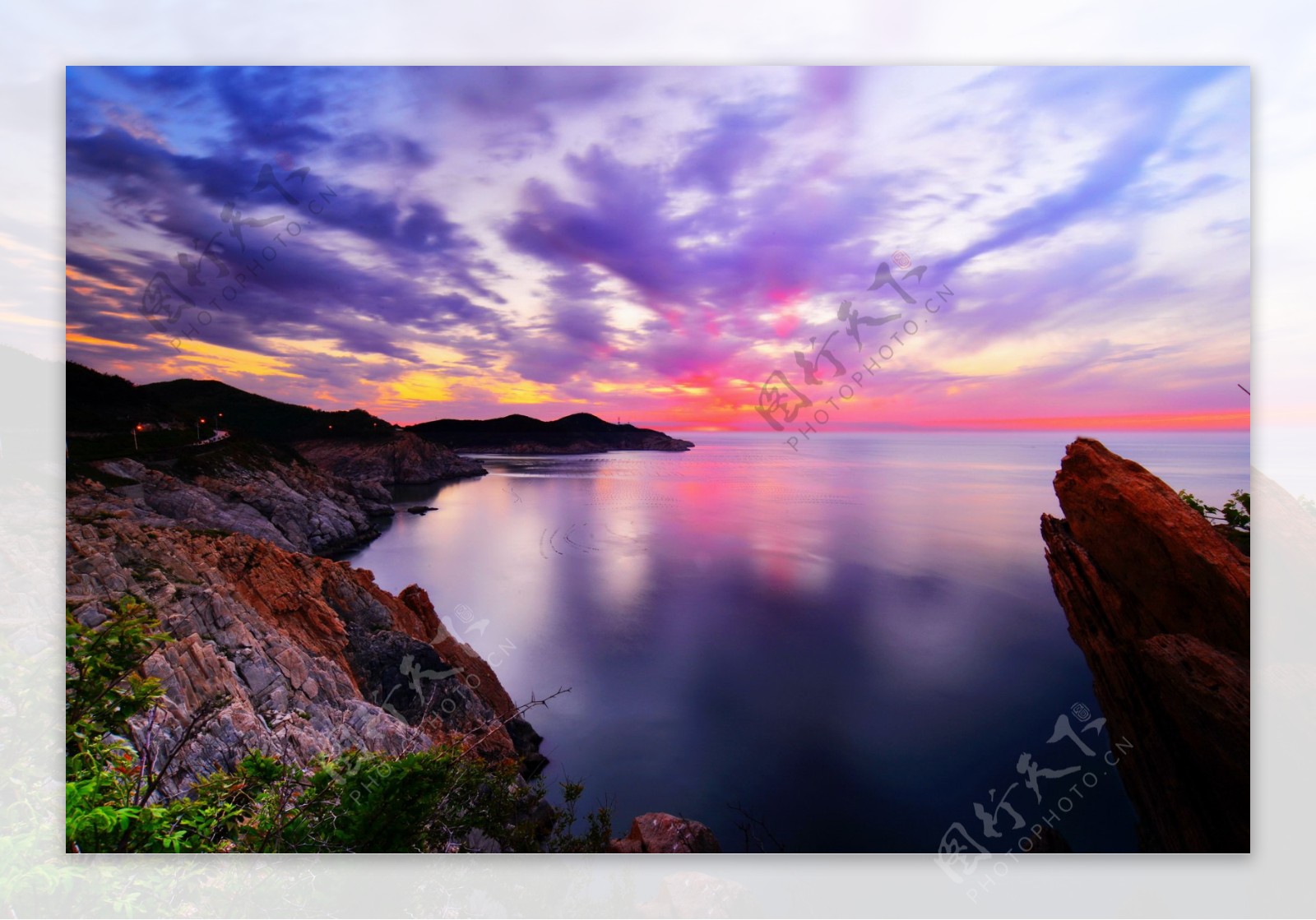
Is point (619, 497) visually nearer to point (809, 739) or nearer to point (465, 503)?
point (465, 503)

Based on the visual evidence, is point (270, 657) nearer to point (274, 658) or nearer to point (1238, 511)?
point (274, 658)

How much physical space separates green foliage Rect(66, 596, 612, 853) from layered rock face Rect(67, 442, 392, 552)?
1.85 m

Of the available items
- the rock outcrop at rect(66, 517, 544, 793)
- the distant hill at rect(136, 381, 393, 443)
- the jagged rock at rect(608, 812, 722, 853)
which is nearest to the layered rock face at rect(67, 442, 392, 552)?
the rock outcrop at rect(66, 517, 544, 793)

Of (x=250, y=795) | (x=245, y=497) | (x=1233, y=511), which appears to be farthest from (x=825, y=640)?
(x=245, y=497)

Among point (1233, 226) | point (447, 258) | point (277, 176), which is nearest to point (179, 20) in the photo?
point (277, 176)

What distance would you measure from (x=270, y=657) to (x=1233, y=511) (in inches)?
311

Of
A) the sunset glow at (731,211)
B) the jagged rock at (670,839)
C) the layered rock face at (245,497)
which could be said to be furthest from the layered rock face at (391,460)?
the jagged rock at (670,839)

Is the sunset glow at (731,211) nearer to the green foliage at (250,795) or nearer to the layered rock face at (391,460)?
the layered rock face at (391,460)

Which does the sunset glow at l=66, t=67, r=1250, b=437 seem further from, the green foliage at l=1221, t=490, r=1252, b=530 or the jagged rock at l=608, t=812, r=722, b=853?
the jagged rock at l=608, t=812, r=722, b=853

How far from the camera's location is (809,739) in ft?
15.6

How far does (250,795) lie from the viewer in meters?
3.04

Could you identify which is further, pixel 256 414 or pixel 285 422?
pixel 285 422

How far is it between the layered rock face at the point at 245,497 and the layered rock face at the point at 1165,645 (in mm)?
8648

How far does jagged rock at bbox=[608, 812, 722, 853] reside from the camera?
365cm
